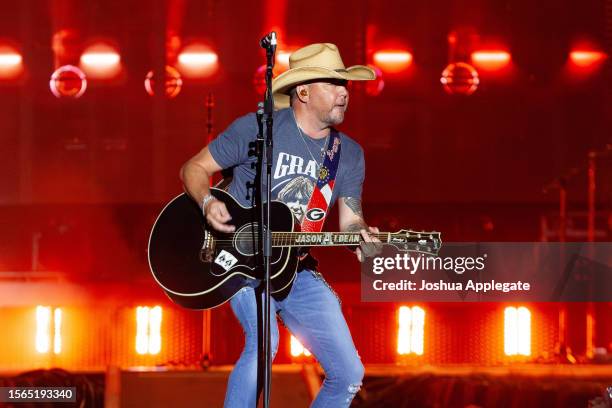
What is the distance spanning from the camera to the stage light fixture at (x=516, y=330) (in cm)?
749

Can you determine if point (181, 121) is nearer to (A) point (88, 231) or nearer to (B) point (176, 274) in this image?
(A) point (88, 231)

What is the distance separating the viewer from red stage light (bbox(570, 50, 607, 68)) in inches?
336

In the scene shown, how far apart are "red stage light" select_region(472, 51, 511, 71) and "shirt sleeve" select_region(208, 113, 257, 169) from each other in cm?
484

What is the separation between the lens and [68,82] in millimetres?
8508

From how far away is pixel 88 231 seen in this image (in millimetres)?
9016

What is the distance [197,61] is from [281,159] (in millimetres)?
4511

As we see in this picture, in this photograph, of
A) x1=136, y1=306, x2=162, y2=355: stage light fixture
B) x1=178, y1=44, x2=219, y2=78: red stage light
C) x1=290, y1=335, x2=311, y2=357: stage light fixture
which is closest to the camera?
x1=290, y1=335, x2=311, y2=357: stage light fixture

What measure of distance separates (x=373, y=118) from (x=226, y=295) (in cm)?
474

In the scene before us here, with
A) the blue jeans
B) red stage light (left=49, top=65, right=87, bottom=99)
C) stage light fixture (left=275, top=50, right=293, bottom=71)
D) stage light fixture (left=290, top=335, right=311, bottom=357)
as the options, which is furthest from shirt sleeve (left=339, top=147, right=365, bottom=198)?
red stage light (left=49, top=65, right=87, bottom=99)

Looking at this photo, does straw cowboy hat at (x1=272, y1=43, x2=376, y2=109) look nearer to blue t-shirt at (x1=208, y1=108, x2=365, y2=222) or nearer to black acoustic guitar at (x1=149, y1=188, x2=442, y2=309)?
blue t-shirt at (x1=208, y1=108, x2=365, y2=222)

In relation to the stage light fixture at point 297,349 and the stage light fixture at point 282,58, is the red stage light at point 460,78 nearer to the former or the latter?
the stage light fixture at point 282,58

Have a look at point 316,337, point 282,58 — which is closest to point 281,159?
point 316,337

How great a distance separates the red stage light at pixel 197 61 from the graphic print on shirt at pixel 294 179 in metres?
4.45

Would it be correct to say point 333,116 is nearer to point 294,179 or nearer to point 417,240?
point 294,179
